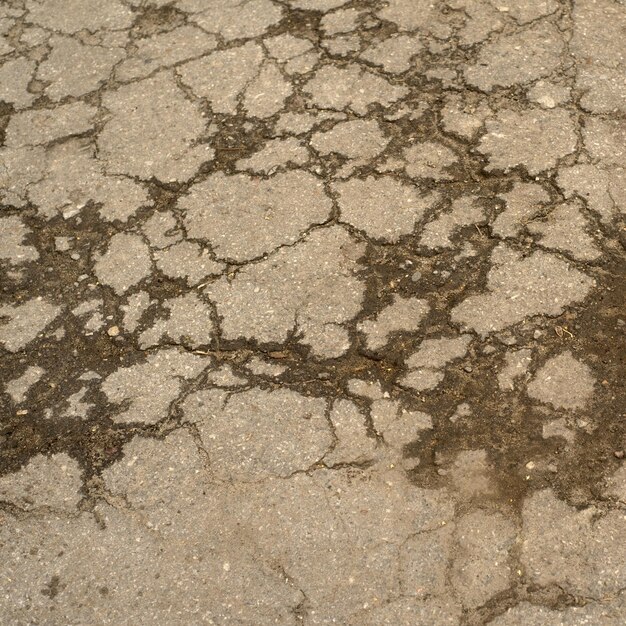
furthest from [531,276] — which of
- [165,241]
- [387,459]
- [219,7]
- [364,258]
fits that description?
[219,7]

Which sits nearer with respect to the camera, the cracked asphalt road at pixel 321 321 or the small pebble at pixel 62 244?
the cracked asphalt road at pixel 321 321

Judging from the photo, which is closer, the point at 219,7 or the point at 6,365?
the point at 6,365

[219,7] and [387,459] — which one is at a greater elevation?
[219,7]

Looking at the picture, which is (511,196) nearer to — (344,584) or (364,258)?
(364,258)

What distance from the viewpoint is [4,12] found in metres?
4.78

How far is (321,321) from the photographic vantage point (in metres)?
3.19

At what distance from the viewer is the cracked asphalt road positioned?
2.67 meters

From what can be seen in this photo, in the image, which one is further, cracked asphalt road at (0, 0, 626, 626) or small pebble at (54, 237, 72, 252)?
small pebble at (54, 237, 72, 252)

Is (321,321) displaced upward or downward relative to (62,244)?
downward

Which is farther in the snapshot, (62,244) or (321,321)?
(62,244)

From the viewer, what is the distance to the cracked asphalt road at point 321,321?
267cm

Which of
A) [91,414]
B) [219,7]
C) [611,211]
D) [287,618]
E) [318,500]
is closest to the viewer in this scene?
[287,618]

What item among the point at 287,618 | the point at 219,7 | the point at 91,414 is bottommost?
the point at 287,618

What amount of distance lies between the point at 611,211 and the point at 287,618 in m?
2.02
